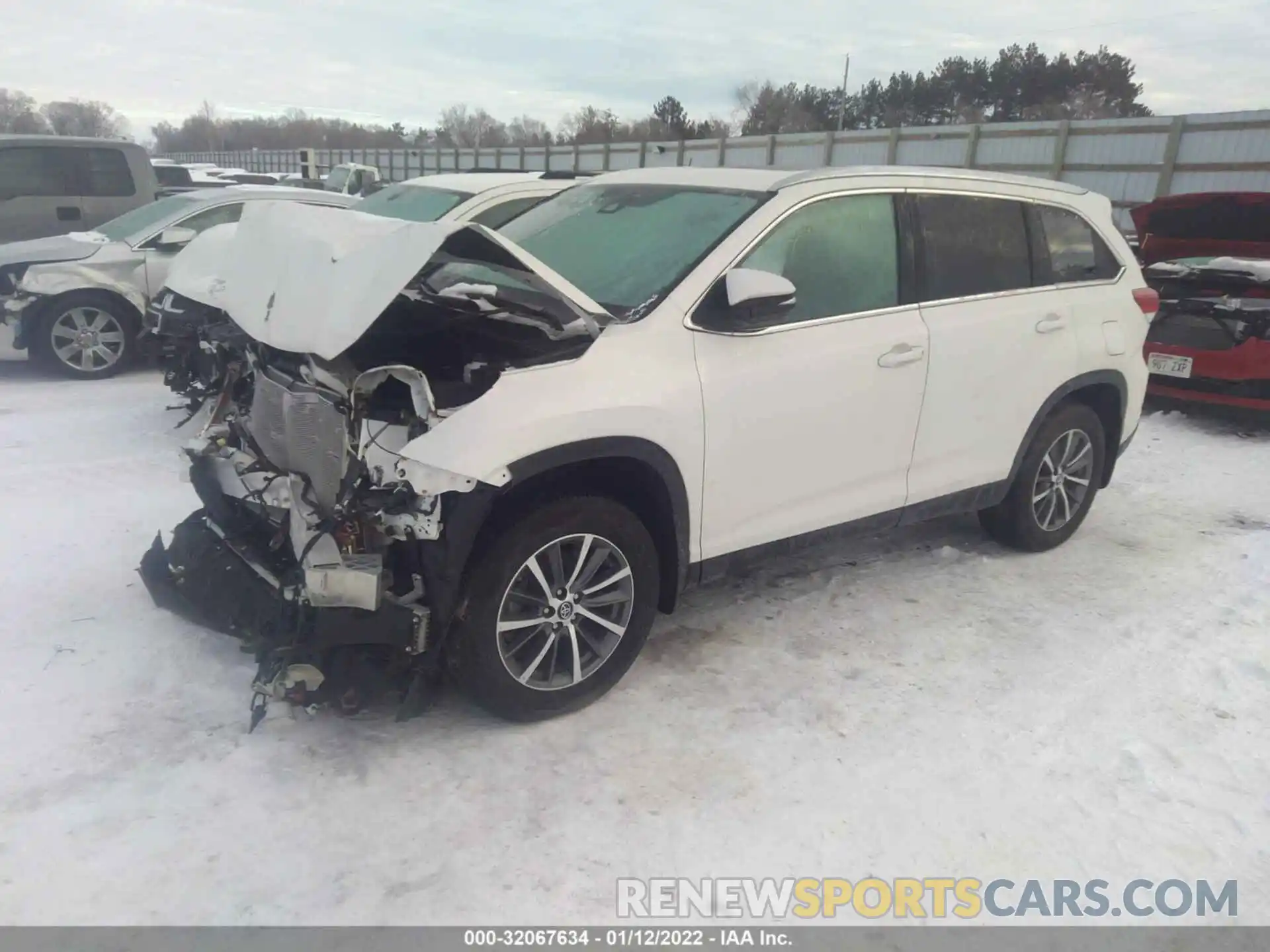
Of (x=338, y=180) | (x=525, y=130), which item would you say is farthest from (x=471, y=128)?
(x=338, y=180)

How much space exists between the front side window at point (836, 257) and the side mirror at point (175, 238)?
678cm

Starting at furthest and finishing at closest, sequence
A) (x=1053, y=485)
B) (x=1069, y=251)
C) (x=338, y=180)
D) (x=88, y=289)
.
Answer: (x=338, y=180) < (x=88, y=289) < (x=1053, y=485) < (x=1069, y=251)

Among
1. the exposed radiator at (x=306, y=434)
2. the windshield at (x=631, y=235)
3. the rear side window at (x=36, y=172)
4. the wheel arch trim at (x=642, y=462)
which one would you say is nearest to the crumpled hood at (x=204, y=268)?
the exposed radiator at (x=306, y=434)

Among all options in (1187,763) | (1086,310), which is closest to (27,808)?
(1187,763)

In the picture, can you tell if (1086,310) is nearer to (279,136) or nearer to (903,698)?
(903,698)

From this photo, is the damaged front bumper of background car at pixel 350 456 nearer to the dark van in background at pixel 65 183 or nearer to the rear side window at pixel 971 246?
the rear side window at pixel 971 246

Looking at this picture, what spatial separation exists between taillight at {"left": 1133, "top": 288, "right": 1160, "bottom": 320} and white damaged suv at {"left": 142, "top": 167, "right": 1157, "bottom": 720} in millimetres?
834

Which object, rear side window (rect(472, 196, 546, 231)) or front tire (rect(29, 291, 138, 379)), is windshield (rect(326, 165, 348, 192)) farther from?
rear side window (rect(472, 196, 546, 231))

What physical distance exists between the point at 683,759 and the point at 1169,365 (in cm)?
655

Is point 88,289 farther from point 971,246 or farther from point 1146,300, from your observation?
point 1146,300

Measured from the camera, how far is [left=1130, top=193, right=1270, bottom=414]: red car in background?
291 inches

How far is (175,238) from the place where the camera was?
8617 mm

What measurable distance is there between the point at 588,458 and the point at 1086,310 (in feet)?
10.4
